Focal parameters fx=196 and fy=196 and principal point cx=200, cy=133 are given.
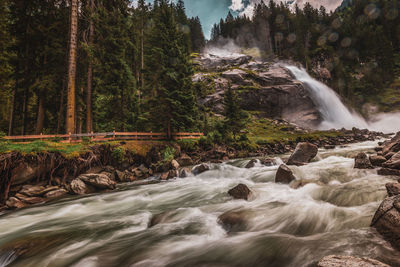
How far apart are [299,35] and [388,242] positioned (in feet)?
280

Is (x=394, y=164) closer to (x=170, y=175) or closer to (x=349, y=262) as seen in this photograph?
(x=349, y=262)

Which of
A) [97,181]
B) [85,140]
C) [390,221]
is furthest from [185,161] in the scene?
[390,221]

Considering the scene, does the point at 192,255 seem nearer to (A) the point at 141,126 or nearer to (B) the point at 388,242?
(B) the point at 388,242

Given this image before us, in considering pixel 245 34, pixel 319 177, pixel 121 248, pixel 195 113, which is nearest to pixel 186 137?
pixel 195 113

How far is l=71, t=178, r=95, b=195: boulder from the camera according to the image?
32.1 feet

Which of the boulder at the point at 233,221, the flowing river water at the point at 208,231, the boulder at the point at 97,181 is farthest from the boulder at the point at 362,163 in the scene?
the boulder at the point at 97,181

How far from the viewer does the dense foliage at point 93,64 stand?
16.3 m

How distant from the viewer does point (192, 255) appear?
3945 mm

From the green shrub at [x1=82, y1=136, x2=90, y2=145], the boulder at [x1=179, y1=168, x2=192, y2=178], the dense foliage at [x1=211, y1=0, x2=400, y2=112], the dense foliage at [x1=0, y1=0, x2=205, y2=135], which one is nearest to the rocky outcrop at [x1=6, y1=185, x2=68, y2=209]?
the green shrub at [x1=82, y1=136, x2=90, y2=145]

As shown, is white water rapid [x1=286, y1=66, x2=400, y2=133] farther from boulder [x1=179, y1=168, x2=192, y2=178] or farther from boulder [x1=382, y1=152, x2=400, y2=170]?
boulder [x1=179, y1=168, x2=192, y2=178]

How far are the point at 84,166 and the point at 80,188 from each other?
2071 millimetres

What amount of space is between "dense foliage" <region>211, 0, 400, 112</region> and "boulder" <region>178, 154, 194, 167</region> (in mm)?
56774

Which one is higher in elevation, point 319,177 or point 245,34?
point 245,34

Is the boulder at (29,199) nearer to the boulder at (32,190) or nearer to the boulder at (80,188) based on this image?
the boulder at (32,190)
